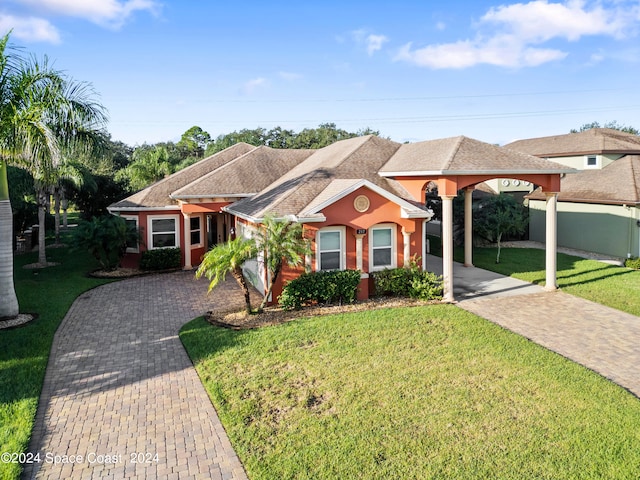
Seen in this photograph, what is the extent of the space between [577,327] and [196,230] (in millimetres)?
16916

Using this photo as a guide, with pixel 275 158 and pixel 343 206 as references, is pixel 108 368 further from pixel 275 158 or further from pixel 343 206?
pixel 275 158

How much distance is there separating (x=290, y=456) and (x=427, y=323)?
724 centimetres

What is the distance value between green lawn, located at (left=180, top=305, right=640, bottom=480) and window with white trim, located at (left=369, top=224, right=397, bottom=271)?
4013 mm

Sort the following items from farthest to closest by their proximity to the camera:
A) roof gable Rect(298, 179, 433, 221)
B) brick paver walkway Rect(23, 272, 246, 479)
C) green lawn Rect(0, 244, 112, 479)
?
roof gable Rect(298, 179, 433, 221)
green lawn Rect(0, 244, 112, 479)
brick paver walkway Rect(23, 272, 246, 479)

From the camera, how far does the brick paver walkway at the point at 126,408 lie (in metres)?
6.93

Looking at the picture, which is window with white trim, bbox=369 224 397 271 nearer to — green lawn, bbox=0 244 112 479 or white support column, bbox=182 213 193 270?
white support column, bbox=182 213 193 270

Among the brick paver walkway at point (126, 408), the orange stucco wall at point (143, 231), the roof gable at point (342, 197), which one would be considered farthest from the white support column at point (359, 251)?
the orange stucco wall at point (143, 231)

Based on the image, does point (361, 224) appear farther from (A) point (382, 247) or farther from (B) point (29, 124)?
(B) point (29, 124)

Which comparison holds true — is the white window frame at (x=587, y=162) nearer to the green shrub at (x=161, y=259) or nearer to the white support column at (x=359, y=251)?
the white support column at (x=359, y=251)

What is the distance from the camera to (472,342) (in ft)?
38.6

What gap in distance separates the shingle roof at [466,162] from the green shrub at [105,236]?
1149 centimetres

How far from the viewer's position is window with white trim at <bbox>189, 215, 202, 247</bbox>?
23078 mm

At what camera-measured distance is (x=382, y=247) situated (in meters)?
16.5

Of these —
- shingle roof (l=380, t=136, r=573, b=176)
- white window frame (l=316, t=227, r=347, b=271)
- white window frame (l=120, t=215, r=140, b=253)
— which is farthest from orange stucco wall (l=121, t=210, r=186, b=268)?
shingle roof (l=380, t=136, r=573, b=176)
